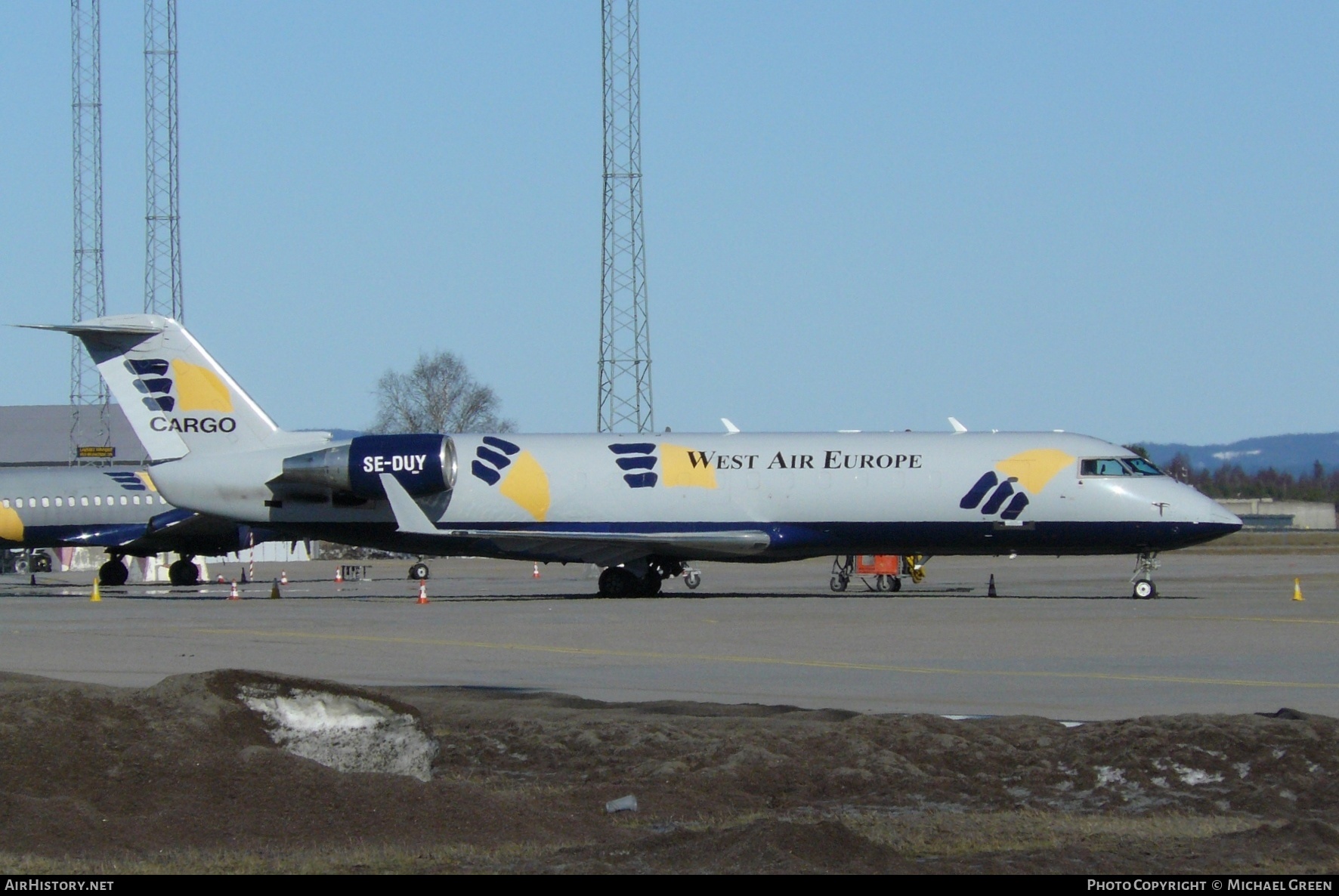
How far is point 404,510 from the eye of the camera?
118 feet

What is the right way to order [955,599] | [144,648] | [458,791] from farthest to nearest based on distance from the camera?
[955,599], [144,648], [458,791]

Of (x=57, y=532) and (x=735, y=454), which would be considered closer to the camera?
(x=735, y=454)

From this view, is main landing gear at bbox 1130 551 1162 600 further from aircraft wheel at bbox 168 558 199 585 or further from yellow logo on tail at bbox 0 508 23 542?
yellow logo on tail at bbox 0 508 23 542

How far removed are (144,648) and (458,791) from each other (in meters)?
13.8

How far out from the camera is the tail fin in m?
37.7

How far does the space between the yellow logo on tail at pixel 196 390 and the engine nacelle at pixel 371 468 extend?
269 centimetres

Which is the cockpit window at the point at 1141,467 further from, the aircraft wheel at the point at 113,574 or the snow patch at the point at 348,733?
the aircraft wheel at the point at 113,574

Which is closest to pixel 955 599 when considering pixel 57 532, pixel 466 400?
pixel 57 532

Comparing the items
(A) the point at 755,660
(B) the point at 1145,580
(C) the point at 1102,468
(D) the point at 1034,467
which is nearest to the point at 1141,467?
(C) the point at 1102,468

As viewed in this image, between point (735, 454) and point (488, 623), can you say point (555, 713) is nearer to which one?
point (488, 623)

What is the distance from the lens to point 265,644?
74.4 feet

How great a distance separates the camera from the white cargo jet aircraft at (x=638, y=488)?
34.9m

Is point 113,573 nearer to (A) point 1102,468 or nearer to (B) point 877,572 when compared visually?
(B) point 877,572

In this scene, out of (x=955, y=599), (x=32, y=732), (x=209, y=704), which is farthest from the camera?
(x=955, y=599)
